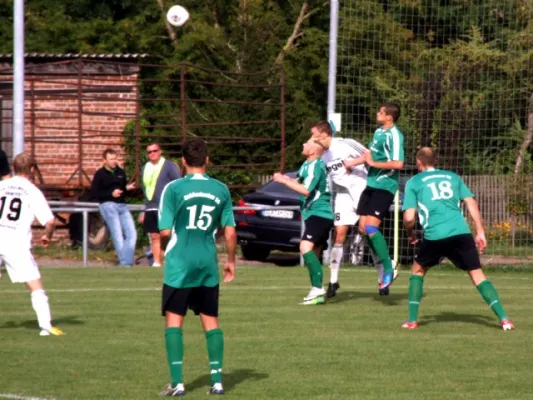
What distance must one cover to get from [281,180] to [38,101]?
1777 cm

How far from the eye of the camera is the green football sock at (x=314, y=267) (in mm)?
14578

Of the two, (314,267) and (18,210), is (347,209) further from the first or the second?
(18,210)

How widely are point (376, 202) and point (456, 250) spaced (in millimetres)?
2544

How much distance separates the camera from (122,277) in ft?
60.8

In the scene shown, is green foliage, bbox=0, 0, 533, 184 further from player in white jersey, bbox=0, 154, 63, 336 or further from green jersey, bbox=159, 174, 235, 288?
green jersey, bbox=159, 174, 235, 288

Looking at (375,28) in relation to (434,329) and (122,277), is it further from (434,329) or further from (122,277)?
(434,329)

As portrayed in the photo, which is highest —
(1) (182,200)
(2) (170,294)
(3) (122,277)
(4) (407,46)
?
(4) (407,46)

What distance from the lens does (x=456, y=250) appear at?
12.3m

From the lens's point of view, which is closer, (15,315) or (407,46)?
(15,315)

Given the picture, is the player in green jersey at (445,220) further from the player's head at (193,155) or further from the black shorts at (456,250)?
the player's head at (193,155)

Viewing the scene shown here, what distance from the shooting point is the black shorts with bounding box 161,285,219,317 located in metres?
8.93

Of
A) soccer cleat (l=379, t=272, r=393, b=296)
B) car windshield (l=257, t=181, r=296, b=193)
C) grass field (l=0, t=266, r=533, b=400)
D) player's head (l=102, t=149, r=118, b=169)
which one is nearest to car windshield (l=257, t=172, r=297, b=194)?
car windshield (l=257, t=181, r=296, b=193)

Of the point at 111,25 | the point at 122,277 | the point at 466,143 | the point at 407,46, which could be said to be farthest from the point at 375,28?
the point at 111,25

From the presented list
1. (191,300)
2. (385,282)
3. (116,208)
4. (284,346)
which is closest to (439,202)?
(284,346)
